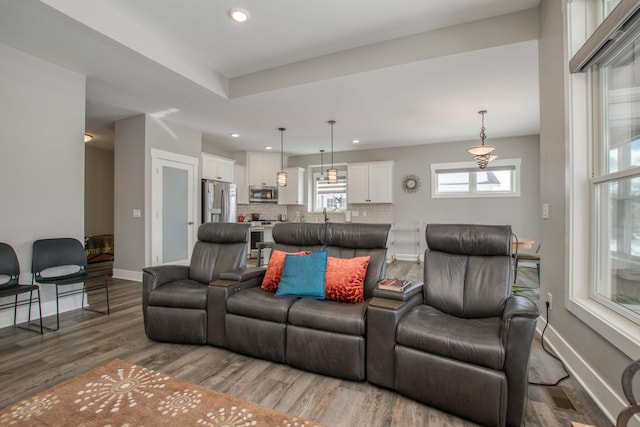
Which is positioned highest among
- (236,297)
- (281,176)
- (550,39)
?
(550,39)

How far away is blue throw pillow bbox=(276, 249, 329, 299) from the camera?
2.37 m

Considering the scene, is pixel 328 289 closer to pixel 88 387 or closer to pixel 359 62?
pixel 88 387

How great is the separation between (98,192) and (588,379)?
903cm

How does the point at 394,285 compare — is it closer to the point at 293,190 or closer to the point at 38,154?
the point at 38,154

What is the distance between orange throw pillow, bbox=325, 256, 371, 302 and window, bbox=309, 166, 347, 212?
5.28 meters

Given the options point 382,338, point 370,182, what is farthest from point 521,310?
point 370,182

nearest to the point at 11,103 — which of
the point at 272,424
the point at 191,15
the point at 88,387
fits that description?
the point at 191,15

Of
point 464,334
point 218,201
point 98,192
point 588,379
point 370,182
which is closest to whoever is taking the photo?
point 464,334

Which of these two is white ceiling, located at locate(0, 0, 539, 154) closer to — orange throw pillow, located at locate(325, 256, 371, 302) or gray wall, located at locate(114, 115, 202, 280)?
gray wall, located at locate(114, 115, 202, 280)

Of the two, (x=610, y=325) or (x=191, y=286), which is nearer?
(x=610, y=325)

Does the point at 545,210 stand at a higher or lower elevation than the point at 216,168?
lower

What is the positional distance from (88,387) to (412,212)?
6243mm

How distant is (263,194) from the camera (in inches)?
297

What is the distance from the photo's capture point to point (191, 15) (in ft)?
9.29
